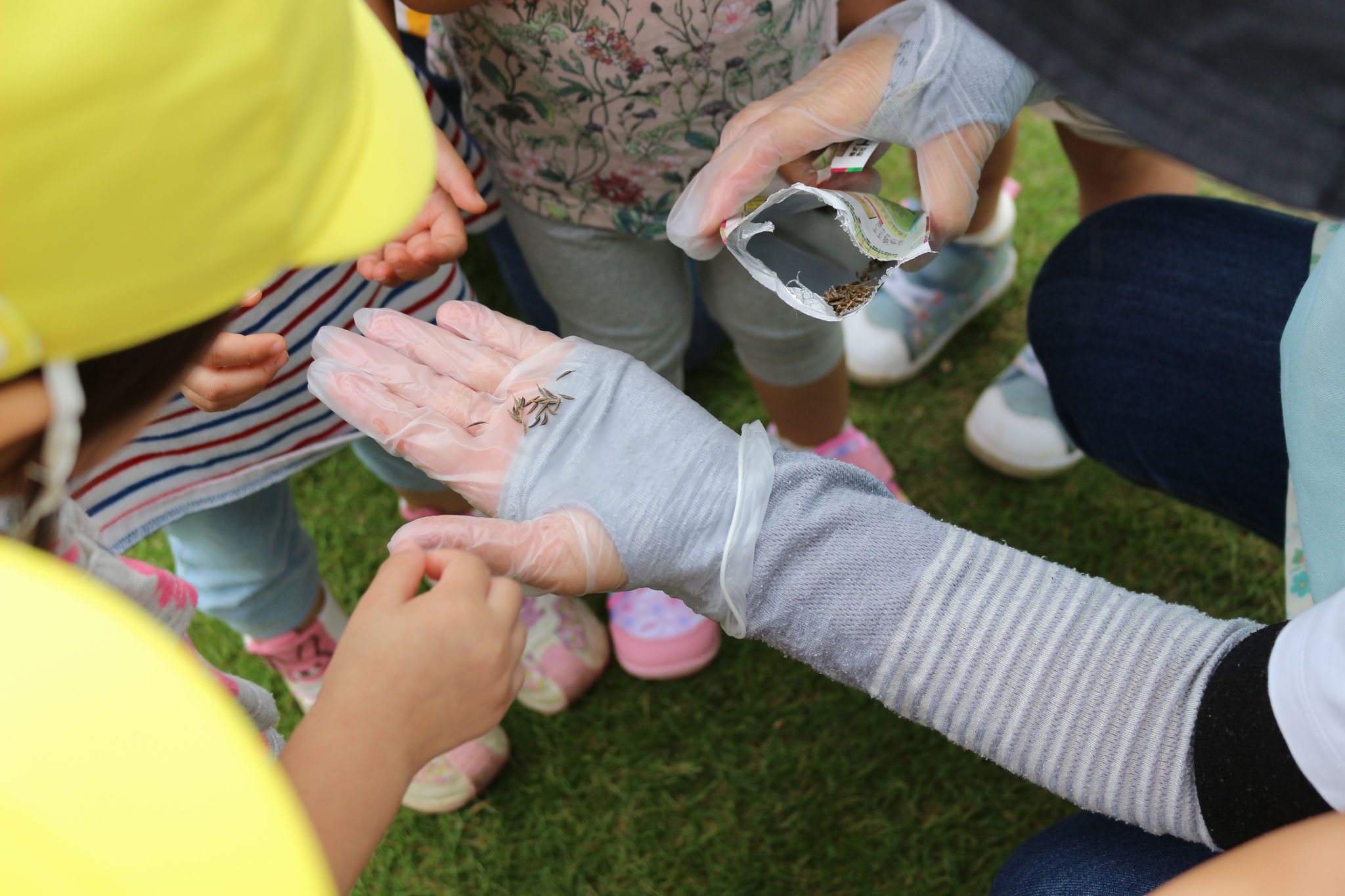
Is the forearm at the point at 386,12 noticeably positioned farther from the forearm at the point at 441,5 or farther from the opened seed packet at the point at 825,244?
the opened seed packet at the point at 825,244

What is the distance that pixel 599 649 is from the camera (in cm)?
142

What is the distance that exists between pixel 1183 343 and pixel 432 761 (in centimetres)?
105

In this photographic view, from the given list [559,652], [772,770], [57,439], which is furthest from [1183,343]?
[57,439]

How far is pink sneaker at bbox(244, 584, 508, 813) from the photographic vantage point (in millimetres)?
1286

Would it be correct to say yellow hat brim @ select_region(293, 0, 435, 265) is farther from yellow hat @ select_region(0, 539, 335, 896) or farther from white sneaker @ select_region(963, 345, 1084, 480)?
white sneaker @ select_region(963, 345, 1084, 480)

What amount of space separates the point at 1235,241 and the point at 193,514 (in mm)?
1186

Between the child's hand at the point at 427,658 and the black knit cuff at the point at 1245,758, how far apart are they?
49 cm

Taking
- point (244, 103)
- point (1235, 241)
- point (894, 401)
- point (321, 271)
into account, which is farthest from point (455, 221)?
point (894, 401)

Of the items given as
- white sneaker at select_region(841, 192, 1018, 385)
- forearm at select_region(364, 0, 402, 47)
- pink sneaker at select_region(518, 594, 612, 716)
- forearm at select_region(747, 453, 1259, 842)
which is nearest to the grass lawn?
pink sneaker at select_region(518, 594, 612, 716)

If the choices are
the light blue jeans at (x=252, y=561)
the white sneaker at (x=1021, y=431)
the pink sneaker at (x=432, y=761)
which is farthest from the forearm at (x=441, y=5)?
the white sneaker at (x=1021, y=431)

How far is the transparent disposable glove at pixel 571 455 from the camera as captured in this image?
762mm

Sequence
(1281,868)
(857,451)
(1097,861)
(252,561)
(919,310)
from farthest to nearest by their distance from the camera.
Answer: (919,310), (857,451), (252,561), (1097,861), (1281,868)

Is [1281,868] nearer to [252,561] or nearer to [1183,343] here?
[1183,343]

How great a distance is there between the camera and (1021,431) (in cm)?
150
